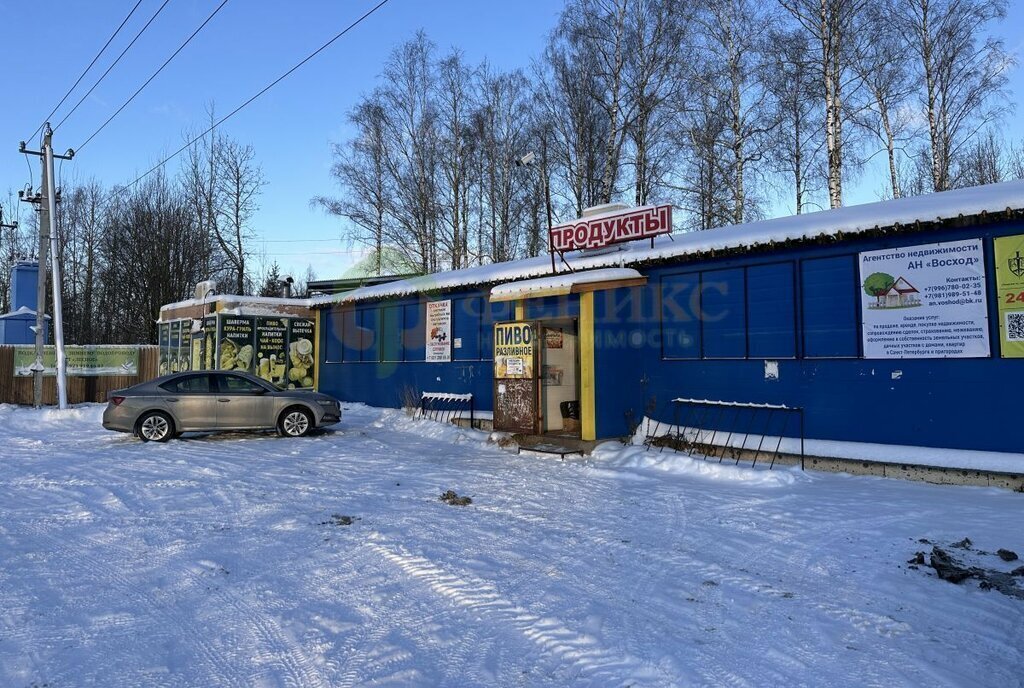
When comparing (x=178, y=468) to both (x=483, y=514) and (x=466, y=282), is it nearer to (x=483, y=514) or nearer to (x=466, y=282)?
(x=483, y=514)

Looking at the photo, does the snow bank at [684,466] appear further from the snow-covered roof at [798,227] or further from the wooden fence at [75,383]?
the wooden fence at [75,383]

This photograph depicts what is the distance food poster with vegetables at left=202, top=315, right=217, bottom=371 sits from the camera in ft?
67.6

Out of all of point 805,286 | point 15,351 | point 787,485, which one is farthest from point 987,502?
point 15,351

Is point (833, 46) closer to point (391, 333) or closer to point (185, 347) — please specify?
point (391, 333)

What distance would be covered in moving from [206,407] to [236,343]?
26.2 feet

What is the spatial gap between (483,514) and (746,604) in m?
3.30

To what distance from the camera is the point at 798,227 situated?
33.3ft

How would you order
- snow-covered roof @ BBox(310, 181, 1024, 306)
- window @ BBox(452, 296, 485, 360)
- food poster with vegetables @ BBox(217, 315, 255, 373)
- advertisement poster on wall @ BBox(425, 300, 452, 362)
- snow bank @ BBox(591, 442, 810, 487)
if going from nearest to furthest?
snow-covered roof @ BBox(310, 181, 1024, 306), snow bank @ BBox(591, 442, 810, 487), window @ BBox(452, 296, 485, 360), advertisement poster on wall @ BBox(425, 300, 452, 362), food poster with vegetables @ BBox(217, 315, 255, 373)

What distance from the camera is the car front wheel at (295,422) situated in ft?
45.3

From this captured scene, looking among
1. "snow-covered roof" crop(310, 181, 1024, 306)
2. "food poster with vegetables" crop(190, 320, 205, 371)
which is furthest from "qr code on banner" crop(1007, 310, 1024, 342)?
"food poster with vegetables" crop(190, 320, 205, 371)

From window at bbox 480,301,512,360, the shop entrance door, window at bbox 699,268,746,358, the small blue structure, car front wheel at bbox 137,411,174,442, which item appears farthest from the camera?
the small blue structure

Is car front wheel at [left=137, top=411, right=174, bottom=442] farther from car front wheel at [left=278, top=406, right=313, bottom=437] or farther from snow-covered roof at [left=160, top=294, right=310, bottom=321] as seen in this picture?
snow-covered roof at [left=160, top=294, right=310, bottom=321]

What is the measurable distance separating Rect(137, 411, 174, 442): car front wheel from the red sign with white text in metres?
8.88

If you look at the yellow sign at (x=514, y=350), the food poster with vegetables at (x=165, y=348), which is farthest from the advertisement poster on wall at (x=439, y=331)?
the food poster with vegetables at (x=165, y=348)
